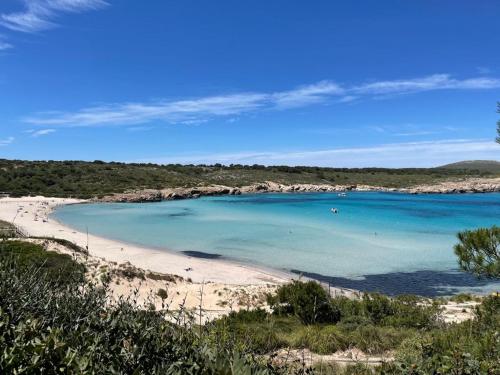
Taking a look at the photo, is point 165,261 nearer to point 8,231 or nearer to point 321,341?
point 8,231

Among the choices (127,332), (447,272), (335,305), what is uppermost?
(127,332)

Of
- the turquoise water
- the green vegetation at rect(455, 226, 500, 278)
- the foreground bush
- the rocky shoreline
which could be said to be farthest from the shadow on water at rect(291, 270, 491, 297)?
the rocky shoreline

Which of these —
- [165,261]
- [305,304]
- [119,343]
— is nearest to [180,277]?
[165,261]

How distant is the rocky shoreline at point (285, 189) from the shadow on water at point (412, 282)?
56.3 m

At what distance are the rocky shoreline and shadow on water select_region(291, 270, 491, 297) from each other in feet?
185

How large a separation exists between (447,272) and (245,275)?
38.3 feet

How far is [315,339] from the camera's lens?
8.98 m

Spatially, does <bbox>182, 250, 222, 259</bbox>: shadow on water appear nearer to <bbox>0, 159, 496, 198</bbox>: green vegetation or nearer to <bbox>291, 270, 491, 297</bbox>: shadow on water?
<bbox>291, 270, 491, 297</bbox>: shadow on water

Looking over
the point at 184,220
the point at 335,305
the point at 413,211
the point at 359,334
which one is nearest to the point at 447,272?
the point at 335,305

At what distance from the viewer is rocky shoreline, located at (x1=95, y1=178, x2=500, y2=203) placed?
77875mm

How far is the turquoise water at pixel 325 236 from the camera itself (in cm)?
2397

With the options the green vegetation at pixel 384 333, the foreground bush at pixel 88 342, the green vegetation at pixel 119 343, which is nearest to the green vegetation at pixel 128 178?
the green vegetation at pixel 384 333

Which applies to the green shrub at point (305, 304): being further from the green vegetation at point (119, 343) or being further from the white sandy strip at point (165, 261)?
the white sandy strip at point (165, 261)

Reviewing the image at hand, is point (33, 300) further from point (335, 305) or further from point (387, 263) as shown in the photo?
point (387, 263)
